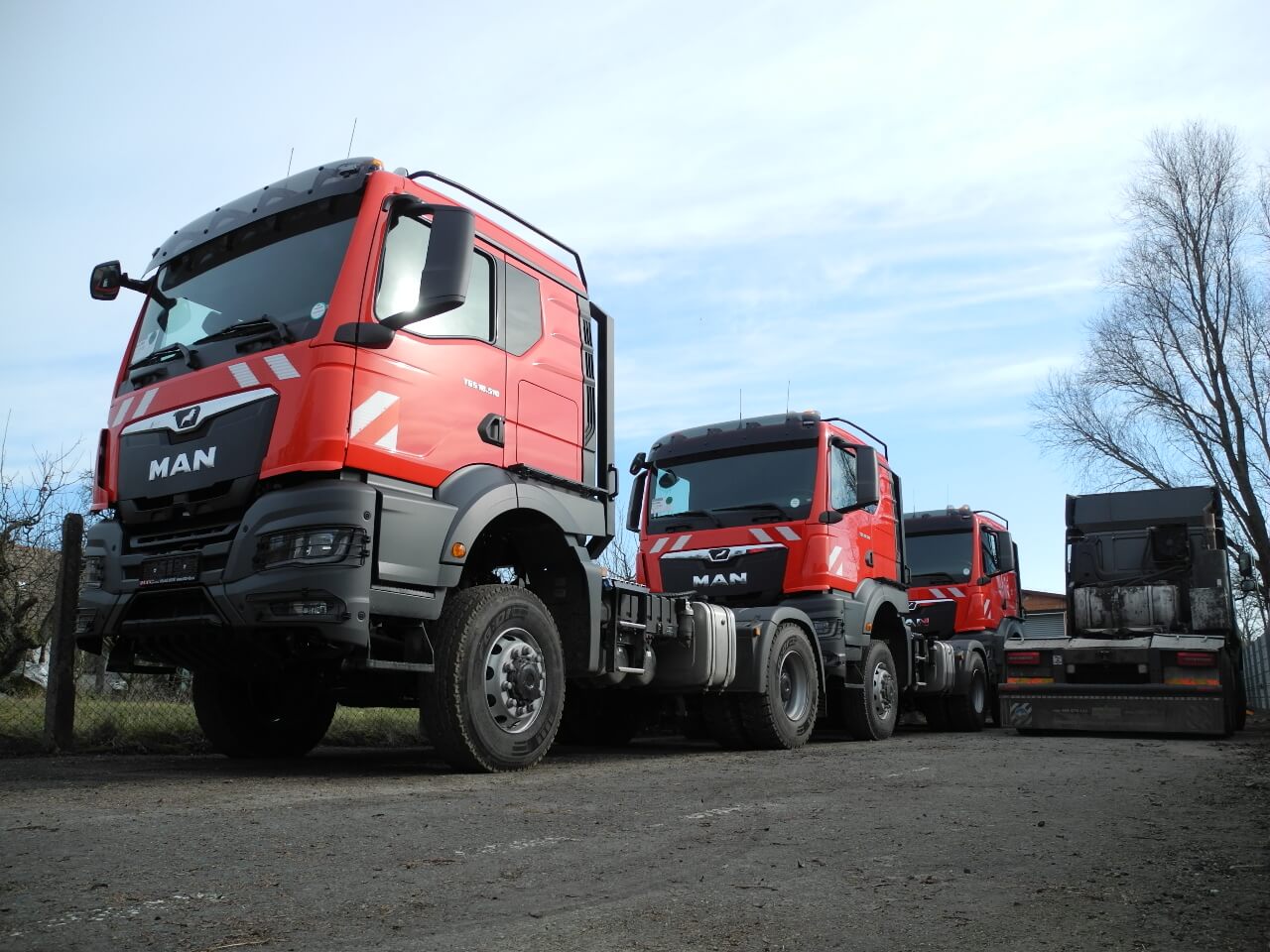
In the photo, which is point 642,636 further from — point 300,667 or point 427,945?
point 427,945

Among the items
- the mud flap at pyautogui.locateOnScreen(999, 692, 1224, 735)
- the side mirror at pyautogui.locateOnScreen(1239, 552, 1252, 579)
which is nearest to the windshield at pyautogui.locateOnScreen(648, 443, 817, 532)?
the mud flap at pyautogui.locateOnScreen(999, 692, 1224, 735)

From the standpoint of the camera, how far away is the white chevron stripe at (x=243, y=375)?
546cm

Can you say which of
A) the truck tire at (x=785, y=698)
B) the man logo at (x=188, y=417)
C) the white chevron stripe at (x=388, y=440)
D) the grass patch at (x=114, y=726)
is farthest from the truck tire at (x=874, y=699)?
the man logo at (x=188, y=417)

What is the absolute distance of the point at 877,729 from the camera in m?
10.3

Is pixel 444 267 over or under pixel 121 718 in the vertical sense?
over

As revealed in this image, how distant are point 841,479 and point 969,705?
510 cm

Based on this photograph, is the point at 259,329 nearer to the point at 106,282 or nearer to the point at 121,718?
the point at 106,282

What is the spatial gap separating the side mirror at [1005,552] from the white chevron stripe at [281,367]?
12007 millimetres

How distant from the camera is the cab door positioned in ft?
17.7

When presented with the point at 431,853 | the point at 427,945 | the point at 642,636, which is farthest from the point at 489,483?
the point at 427,945

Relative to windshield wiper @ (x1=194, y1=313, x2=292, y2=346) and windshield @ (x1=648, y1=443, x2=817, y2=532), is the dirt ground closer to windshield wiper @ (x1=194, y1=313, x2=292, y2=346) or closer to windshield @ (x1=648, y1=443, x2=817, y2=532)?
windshield wiper @ (x1=194, y1=313, x2=292, y2=346)

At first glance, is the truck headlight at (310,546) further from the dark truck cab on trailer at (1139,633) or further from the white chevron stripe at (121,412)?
the dark truck cab on trailer at (1139,633)

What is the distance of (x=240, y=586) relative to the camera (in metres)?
5.17

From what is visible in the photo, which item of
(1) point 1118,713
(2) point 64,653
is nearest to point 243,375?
(2) point 64,653
